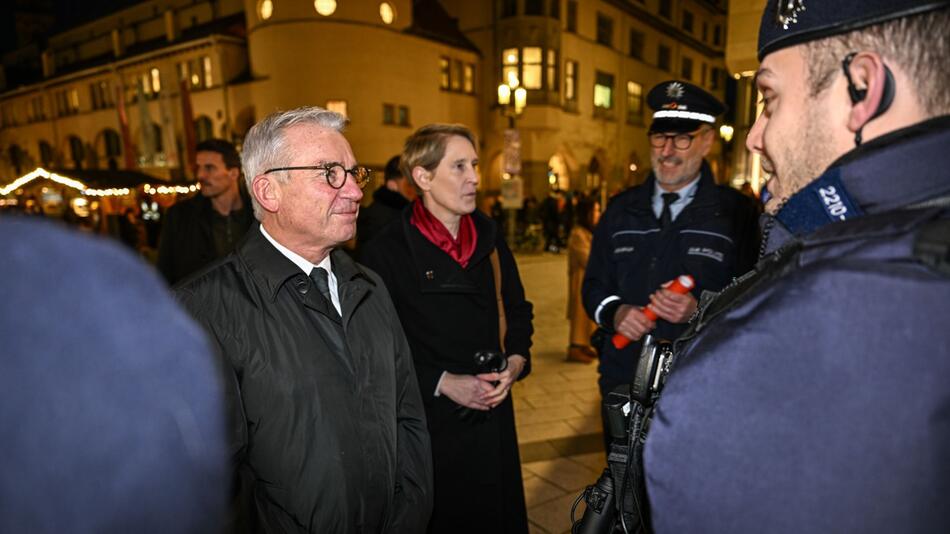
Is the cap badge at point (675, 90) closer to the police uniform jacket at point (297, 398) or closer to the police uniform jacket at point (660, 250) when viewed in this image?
the police uniform jacket at point (660, 250)

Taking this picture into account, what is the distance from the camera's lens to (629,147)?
30.7m

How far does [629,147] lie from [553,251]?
53.8 ft

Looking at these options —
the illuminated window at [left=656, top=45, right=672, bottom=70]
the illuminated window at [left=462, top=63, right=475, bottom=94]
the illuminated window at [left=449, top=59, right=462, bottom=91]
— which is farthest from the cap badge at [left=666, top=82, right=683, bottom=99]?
the illuminated window at [left=656, top=45, right=672, bottom=70]

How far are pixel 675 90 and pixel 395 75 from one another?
20.1 m

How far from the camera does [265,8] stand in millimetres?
20625

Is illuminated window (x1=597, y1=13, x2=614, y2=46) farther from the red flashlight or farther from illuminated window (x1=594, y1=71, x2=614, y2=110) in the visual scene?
the red flashlight

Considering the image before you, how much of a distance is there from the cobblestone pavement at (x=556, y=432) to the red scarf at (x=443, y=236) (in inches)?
76.3

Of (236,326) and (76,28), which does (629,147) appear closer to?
(236,326)

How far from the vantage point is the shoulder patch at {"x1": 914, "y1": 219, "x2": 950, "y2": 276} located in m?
0.66

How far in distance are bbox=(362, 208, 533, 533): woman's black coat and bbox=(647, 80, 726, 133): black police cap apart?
1.25 meters

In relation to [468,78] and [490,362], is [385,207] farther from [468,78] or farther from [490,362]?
[468,78]

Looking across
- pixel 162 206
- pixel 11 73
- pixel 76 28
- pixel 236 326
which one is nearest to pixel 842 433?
pixel 236 326

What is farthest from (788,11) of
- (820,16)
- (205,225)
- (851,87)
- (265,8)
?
(265,8)

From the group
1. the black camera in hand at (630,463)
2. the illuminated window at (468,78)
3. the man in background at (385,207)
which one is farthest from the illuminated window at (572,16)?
the black camera in hand at (630,463)
